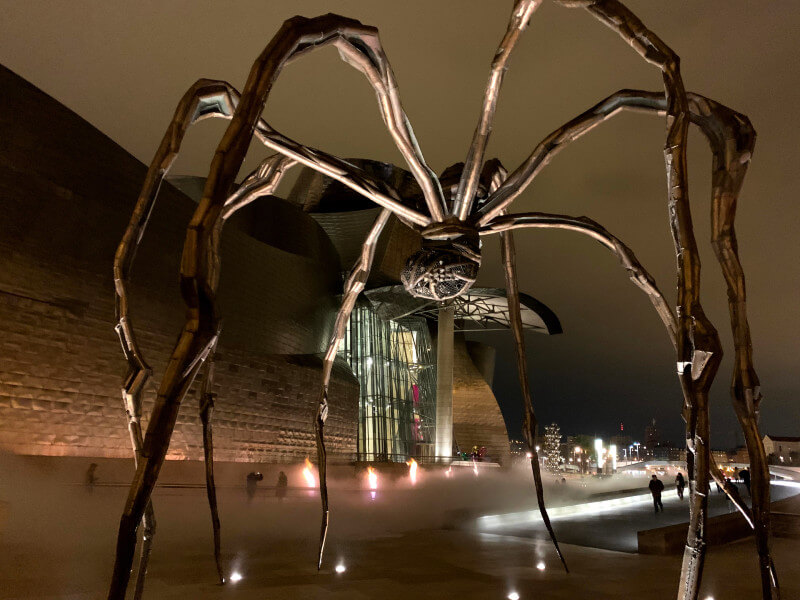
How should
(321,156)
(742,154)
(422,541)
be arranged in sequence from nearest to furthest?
(742,154) → (321,156) → (422,541)

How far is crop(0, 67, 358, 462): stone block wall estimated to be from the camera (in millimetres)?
11516

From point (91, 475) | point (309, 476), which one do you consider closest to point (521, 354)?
point (91, 475)

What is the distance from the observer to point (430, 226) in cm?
402

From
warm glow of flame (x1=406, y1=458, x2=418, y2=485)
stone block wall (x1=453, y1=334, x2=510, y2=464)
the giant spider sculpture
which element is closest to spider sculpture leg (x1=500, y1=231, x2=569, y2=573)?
the giant spider sculpture

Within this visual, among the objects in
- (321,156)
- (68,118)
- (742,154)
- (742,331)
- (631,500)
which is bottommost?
(631,500)

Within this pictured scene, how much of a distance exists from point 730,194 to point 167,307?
1468cm

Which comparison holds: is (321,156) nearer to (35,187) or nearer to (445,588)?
(445,588)

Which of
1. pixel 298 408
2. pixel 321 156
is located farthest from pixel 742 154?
pixel 298 408

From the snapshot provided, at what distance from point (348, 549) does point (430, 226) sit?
15.4ft

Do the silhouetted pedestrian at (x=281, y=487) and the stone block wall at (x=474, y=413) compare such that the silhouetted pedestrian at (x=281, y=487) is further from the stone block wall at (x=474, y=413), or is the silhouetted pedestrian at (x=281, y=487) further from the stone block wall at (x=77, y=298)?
the stone block wall at (x=474, y=413)

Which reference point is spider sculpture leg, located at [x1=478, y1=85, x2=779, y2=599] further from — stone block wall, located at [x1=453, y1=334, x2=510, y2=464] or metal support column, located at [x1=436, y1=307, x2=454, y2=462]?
stone block wall, located at [x1=453, y1=334, x2=510, y2=464]

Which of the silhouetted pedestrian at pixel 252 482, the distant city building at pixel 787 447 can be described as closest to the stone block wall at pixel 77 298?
the silhouetted pedestrian at pixel 252 482

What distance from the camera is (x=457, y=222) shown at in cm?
396

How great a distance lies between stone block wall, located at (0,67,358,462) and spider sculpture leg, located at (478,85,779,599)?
1140 cm
